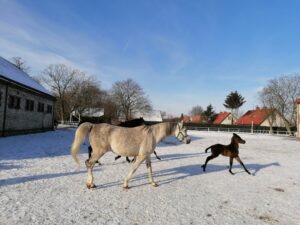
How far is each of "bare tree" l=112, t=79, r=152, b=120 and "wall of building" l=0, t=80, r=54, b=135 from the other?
108ft

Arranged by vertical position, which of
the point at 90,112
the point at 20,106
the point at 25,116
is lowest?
the point at 25,116

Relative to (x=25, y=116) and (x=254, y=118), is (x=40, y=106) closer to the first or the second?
(x=25, y=116)

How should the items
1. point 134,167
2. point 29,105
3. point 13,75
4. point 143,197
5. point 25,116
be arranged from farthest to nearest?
point 29,105 < point 25,116 < point 13,75 < point 134,167 < point 143,197

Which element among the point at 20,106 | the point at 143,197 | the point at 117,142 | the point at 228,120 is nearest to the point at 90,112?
the point at 20,106

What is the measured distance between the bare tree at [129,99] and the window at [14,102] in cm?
3928

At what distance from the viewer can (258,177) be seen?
7863 mm

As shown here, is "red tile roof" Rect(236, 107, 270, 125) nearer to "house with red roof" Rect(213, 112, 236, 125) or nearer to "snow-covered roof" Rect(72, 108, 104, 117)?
"house with red roof" Rect(213, 112, 236, 125)

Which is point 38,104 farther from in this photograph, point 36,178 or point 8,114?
point 36,178

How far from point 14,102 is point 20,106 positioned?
938 mm

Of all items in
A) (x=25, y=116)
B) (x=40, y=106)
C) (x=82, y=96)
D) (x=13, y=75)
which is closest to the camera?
(x=13, y=75)

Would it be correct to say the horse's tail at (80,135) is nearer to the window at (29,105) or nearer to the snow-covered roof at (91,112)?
the window at (29,105)

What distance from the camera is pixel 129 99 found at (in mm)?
58562

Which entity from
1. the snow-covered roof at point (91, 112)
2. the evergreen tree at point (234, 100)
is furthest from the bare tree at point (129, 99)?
the evergreen tree at point (234, 100)

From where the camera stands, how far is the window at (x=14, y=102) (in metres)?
16.9
